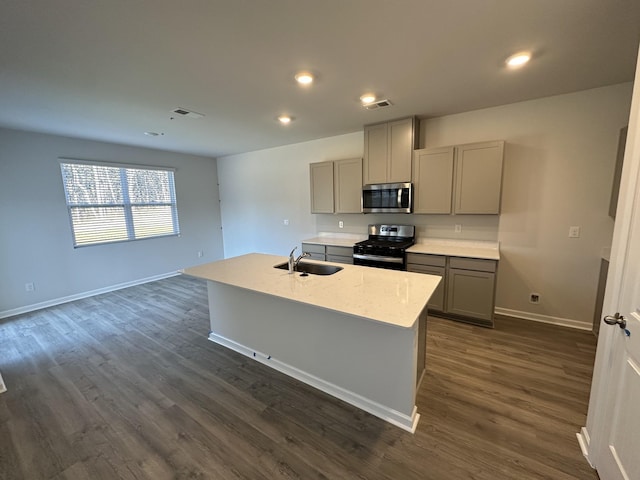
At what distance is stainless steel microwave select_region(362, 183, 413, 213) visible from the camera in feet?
11.3

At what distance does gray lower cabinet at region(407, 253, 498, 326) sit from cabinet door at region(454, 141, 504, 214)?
2.15 ft

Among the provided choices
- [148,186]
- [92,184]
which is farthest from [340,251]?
[92,184]

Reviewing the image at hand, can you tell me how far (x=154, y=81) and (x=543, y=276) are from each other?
15.0 ft

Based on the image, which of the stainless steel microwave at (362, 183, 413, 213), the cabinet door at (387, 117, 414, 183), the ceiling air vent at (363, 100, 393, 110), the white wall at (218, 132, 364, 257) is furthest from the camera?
the white wall at (218, 132, 364, 257)

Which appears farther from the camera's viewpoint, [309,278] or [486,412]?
[309,278]

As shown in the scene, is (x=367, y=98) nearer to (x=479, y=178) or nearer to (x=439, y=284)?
(x=479, y=178)

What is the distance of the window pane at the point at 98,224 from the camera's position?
13.9 feet

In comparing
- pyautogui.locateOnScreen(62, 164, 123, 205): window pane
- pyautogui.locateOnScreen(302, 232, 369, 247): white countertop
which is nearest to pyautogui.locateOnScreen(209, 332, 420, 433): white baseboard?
pyautogui.locateOnScreen(302, 232, 369, 247): white countertop

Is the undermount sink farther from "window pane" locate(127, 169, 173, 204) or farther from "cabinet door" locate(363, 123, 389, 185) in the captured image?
"window pane" locate(127, 169, 173, 204)

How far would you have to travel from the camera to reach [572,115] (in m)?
2.73

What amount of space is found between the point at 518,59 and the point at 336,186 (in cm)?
250

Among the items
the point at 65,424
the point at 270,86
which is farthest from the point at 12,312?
the point at 270,86

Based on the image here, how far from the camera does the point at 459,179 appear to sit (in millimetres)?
3123

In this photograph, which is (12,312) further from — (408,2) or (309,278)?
(408,2)
